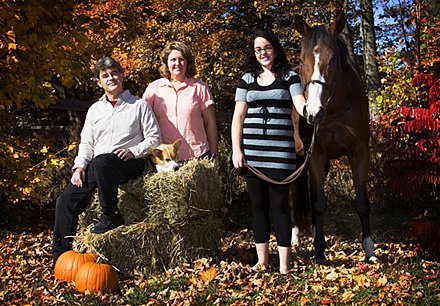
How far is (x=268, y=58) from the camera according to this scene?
416 cm

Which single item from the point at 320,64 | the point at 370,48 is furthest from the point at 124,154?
the point at 370,48

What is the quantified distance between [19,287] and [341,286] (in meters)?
2.71

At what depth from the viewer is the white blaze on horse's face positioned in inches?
153

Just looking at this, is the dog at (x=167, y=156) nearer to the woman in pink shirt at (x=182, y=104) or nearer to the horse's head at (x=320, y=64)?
the woman in pink shirt at (x=182, y=104)

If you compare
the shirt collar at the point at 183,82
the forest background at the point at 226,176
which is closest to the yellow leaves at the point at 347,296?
the forest background at the point at 226,176

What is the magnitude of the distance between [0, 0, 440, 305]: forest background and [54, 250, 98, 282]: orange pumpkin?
106mm

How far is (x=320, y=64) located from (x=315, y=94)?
0.31 m

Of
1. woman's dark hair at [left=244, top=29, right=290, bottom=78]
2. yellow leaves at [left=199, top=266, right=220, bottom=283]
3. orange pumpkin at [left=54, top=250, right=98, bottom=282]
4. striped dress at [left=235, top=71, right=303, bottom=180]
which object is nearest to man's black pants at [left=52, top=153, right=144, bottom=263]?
orange pumpkin at [left=54, top=250, right=98, bottom=282]

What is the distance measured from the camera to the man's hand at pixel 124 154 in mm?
4398

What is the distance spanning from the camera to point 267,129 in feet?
13.6

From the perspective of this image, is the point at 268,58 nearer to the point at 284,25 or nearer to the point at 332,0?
the point at 332,0

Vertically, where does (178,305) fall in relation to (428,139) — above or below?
below

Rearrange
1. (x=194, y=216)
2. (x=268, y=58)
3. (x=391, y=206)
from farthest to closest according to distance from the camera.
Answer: (x=391, y=206) → (x=194, y=216) → (x=268, y=58)

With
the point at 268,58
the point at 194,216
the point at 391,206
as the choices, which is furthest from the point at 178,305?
the point at 391,206
